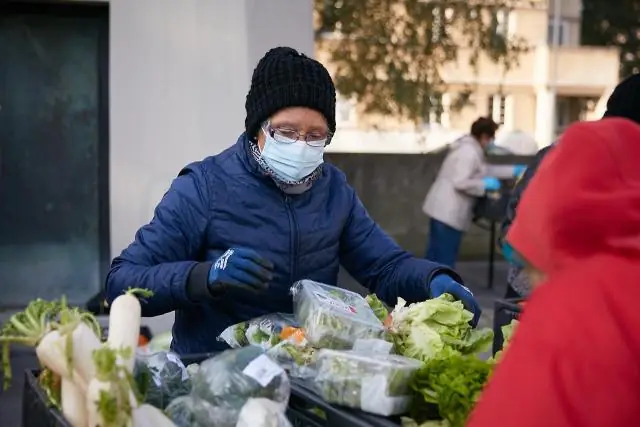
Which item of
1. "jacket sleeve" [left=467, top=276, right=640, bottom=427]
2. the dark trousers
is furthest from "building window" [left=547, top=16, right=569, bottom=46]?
"jacket sleeve" [left=467, top=276, right=640, bottom=427]

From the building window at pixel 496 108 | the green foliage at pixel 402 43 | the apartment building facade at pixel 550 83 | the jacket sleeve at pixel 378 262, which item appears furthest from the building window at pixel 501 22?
the jacket sleeve at pixel 378 262

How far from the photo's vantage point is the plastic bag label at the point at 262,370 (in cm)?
204

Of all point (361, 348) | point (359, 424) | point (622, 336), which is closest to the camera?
point (622, 336)

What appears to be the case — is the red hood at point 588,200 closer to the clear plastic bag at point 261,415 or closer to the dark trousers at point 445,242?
the clear plastic bag at point 261,415

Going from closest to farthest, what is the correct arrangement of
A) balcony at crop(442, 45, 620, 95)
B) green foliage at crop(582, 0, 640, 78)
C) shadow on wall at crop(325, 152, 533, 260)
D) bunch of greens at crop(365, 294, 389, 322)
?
bunch of greens at crop(365, 294, 389, 322), shadow on wall at crop(325, 152, 533, 260), green foliage at crop(582, 0, 640, 78), balcony at crop(442, 45, 620, 95)

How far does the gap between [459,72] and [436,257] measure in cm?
536

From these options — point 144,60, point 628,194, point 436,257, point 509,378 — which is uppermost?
point 144,60

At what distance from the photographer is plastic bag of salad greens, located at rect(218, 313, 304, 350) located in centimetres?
251

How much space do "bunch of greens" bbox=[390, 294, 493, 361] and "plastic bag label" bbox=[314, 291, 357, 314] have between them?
0.17 m

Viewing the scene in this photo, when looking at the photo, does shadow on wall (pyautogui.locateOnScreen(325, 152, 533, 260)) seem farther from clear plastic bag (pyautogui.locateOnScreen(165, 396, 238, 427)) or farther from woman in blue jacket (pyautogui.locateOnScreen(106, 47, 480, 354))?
clear plastic bag (pyautogui.locateOnScreen(165, 396, 238, 427))

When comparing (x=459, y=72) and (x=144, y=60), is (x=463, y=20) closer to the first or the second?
(x=459, y=72)

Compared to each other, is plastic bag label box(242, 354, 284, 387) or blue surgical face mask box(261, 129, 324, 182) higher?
blue surgical face mask box(261, 129, 324, 182)

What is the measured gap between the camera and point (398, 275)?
2.91 meters

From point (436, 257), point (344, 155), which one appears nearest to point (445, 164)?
point (436, 257)
